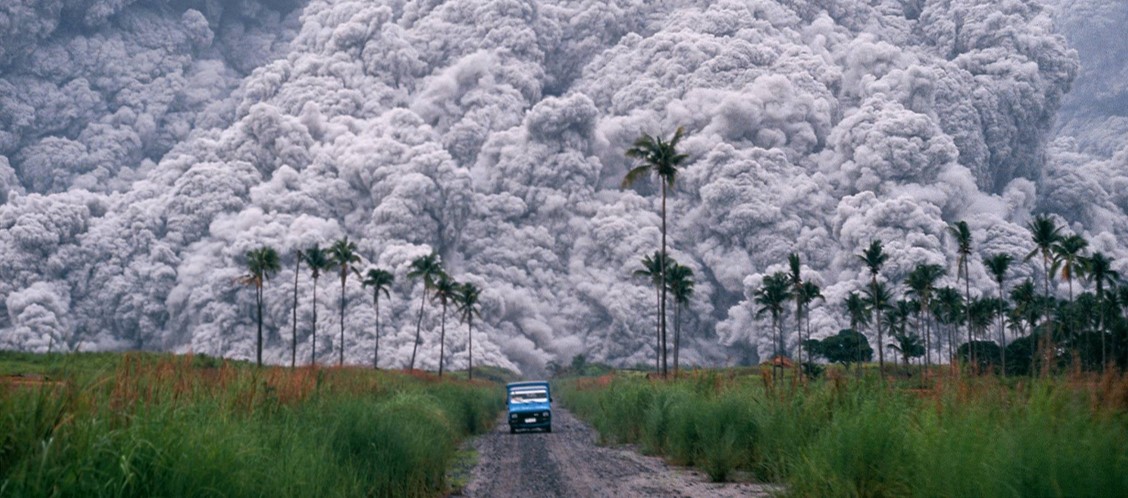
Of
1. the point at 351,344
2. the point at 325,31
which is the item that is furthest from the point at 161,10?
the point at 351,344

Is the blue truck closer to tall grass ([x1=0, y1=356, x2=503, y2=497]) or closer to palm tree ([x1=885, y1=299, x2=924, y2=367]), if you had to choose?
tall grass ([x1=0, y1=356, x2=503, y2=497])

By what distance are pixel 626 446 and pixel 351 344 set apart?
3393 inches

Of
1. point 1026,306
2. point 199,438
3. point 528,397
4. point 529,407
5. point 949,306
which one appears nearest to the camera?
point 199,438

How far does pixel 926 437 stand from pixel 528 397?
34132 millimetres

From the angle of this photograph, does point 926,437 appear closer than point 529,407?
Yes

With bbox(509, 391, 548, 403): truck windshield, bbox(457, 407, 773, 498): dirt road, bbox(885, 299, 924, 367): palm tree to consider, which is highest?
bbox(885, 299, 924, 367): palm tree

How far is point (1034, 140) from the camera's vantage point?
489 ft

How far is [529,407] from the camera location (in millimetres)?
43281

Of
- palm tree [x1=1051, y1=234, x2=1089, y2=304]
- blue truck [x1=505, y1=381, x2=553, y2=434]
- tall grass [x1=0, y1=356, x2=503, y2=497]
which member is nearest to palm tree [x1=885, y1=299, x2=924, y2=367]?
palm tree [x1=1051, y1=234, x2=1089, y2=304]

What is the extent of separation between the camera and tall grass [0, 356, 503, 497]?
6.79m

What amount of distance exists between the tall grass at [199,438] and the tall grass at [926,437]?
20.5 ft

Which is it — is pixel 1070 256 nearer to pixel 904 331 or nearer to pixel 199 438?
pixel 904 331

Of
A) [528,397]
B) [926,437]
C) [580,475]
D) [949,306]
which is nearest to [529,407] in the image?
[528,397]

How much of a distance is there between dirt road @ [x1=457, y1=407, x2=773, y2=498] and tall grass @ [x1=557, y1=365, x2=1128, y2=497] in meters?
0.89
